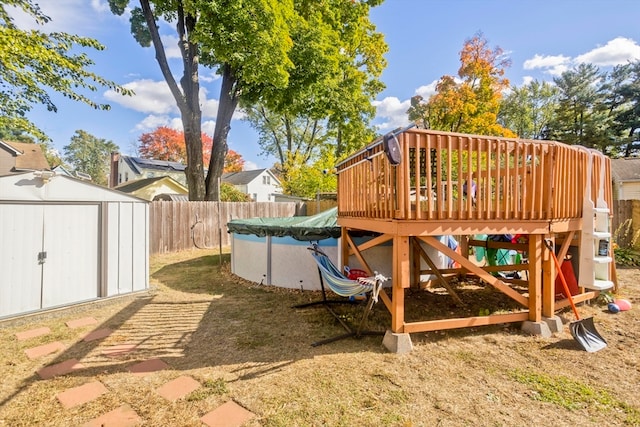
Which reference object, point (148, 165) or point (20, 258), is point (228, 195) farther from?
point (20, 258)

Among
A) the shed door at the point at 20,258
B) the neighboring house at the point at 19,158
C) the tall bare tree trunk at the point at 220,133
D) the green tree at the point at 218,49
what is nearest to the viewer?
the shed door at the point at 20,258

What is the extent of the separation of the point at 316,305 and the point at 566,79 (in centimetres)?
3023

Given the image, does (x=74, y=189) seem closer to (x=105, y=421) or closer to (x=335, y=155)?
(x=105, y=421)

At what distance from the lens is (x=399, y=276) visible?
10.5 feet

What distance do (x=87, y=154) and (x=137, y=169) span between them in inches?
1152

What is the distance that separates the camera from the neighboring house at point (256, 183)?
3106cm

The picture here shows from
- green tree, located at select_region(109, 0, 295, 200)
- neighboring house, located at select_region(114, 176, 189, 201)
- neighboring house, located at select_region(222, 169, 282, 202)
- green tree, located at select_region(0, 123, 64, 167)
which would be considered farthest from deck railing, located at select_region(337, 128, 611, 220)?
green tree, located at select_region(0, 123, 64, 167)

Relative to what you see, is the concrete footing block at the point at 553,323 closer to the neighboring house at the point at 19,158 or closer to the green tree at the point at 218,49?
the green tree at the point at 218,49

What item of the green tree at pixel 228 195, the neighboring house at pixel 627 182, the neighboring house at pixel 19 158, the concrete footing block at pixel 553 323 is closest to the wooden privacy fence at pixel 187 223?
the concrete footing block at pixel 553 323

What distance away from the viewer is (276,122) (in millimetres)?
27719

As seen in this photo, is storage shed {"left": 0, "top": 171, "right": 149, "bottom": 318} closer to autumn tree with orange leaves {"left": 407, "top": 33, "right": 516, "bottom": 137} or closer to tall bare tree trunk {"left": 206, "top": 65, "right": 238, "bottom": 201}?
tall bare tree trunk {"left": 206, "top": 65, "right": 238, "bottom": 201}

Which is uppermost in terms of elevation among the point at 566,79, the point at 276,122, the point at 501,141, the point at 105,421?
the point at 566,79

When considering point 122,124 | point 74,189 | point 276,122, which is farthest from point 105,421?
point 122,124

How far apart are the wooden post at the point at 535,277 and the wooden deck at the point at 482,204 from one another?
0.01 meters
